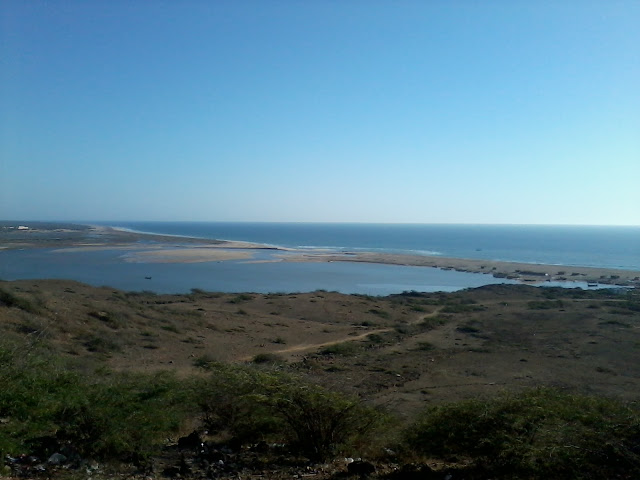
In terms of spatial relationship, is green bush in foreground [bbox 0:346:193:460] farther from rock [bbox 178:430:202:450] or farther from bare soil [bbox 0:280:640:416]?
bare soil [bbox 0:280:640:416]

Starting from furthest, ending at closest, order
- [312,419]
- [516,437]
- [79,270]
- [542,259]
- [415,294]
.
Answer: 1. [542,259]
2. [79,270]
3. [415,294]
4. [312,419]
5. [516,437]

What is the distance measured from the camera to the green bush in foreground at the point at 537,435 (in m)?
7.46

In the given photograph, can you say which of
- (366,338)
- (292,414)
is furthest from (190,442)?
(366,338)

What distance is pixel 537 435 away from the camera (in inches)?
320

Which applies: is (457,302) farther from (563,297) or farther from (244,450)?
(244,450)

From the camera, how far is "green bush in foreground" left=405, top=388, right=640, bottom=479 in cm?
746

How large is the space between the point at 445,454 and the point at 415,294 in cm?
4417

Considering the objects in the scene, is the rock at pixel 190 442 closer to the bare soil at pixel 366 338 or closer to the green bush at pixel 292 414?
the green bush at pixel 292 414

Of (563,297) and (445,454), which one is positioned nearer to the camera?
(445,454)

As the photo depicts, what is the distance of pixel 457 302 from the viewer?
4772 cm

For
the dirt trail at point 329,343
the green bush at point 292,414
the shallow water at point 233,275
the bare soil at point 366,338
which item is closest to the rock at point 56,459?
the green bush at point 292,414

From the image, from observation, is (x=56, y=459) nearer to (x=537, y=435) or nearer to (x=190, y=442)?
(x=190, y=442)

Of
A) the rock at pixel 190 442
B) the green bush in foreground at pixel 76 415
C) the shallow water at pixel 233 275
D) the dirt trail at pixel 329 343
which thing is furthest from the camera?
the shallow water at pixel 233 275

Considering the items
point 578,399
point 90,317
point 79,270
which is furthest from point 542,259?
point 578,399
